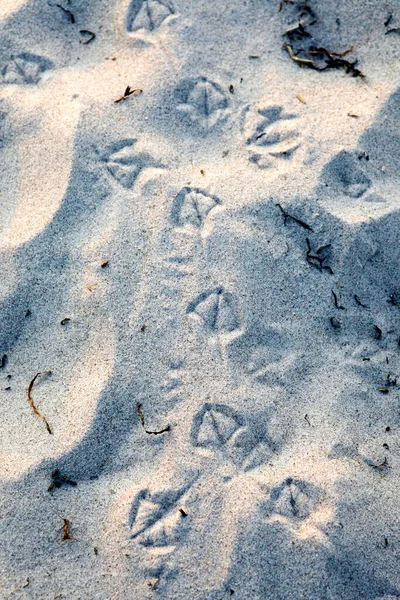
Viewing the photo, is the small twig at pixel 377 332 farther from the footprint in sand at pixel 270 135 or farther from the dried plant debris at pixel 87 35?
the dried plant debris at pixel 87 35

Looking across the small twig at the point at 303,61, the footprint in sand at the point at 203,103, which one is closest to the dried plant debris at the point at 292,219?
the footprint in sand at the point at 203,103

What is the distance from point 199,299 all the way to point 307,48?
1159 mm

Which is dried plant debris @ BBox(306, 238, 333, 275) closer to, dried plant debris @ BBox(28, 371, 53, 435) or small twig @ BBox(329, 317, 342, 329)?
small twig @ BBox(329, 317, 342, 329)

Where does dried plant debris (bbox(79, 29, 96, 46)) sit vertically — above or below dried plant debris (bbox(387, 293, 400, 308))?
above

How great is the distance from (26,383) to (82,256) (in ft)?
1.57

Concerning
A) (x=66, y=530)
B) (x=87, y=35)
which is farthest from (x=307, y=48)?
(x=66, y=530)

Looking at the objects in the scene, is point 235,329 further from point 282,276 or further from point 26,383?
point 26,383

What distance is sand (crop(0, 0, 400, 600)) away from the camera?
1.60 metres

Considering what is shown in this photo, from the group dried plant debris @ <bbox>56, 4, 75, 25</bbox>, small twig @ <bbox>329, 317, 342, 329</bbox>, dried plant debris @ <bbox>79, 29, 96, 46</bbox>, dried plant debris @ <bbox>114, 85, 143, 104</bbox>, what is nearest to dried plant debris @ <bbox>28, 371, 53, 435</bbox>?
small twig @ <bbox>329, 317, 342, 329</bbox>

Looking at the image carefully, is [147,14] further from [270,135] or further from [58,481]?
[58,481]

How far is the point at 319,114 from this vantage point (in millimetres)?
1998

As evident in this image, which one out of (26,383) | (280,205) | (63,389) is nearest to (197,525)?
(63,389)

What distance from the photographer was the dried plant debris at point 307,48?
208cm

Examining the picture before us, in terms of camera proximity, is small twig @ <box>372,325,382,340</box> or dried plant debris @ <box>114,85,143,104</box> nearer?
small twig @ <box>372,325,382,340</box>
